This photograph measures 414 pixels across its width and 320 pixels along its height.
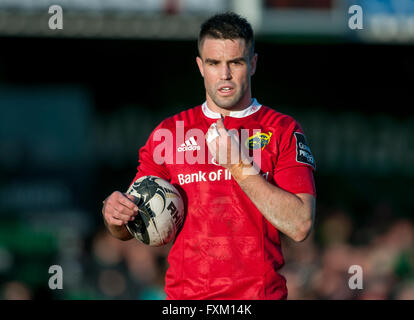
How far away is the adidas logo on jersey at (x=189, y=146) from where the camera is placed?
4.42 meters

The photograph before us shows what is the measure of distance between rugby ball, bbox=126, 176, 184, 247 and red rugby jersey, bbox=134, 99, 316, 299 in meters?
0.07

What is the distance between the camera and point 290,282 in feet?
31.3

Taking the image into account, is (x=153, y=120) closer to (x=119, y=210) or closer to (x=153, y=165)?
(x=153, y=165)

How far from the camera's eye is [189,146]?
444cm

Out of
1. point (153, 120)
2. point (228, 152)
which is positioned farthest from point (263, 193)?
point (153, 120)

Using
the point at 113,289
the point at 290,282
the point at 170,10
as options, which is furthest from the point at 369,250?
the point at 170,10

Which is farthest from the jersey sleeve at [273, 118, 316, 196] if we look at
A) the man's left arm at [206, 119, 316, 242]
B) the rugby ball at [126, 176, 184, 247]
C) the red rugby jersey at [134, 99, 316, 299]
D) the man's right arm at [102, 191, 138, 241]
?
the man's right arm at [102, 191, 138, 241]

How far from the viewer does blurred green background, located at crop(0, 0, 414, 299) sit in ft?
36.4

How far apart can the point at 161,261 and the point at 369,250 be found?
2.89 metres

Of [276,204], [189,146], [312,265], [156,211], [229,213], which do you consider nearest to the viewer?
[276,204]

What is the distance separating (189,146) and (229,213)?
500mm

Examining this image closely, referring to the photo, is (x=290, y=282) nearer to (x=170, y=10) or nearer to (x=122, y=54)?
(x=170, y=10)

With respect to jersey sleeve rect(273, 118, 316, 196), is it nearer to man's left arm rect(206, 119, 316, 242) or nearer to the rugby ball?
man's left arm rect(206, 119, 316, 242)

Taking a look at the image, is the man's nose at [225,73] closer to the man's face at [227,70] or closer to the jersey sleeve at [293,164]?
the man's face at [227,70]
